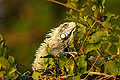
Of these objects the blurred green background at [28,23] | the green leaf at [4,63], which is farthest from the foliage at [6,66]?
the blurred green background at [28,23]

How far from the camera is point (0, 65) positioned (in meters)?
2.09

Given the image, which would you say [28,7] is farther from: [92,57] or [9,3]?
[92,57]

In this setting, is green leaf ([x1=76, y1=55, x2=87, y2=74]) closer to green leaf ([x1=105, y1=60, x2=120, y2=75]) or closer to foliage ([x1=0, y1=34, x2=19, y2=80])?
green leaf ([x1=105, y1=60, x2=120, y2=75])

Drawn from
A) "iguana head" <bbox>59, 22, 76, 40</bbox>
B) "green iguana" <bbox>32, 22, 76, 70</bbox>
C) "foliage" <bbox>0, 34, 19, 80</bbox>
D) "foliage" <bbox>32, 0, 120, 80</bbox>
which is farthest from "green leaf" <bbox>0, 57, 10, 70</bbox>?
"iguana head" <bbox>59, 22, 76, 40</bbox>

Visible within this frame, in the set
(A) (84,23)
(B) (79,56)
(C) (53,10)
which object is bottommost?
(B) (79,56)

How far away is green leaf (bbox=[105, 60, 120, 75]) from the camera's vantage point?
1617 mm

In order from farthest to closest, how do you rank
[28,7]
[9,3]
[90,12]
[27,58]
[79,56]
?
[9,3] → [28,7] → [27,58] → [90,12] → [79,56]

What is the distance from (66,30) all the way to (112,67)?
3.89ft

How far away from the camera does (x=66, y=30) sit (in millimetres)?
2758

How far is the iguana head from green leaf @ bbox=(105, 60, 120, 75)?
100cm

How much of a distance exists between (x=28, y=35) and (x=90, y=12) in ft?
18.8

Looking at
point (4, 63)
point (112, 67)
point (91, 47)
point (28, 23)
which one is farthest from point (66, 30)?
point (28, 23)

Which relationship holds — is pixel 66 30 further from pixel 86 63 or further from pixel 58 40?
pixel 86 63

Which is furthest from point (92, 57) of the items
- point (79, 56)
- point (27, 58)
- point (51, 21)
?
point (51, 21)
